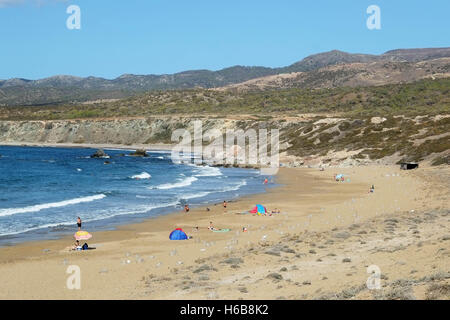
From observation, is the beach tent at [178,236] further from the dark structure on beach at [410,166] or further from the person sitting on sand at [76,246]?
the dark structure on beach at [410,166]

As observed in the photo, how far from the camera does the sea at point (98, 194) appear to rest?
2972 cm

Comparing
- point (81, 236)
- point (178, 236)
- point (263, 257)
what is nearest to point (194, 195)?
point (178, 236)

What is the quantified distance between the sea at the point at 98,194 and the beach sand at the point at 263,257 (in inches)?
119

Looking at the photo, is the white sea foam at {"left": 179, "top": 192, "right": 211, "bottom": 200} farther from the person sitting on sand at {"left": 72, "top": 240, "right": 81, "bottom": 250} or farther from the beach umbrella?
the person sitting on sand at {"left": 72, "top": 240, "right": 81, "bottom": 250}

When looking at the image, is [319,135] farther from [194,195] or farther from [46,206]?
[46,206]

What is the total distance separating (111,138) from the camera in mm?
145500

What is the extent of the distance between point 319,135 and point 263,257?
7032cm

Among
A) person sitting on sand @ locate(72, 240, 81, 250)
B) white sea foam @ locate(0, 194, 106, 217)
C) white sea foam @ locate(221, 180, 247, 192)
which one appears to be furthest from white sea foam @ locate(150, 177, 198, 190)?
person sitting on sand @ locate(72, 240, 81, 250)

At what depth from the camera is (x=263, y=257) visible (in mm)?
19094

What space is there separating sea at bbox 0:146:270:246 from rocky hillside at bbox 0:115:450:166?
14489 millimetres

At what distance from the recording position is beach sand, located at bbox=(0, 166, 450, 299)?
1403 cm
